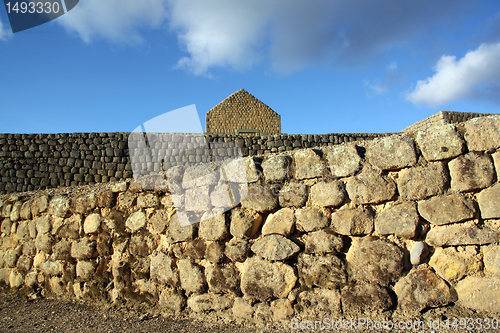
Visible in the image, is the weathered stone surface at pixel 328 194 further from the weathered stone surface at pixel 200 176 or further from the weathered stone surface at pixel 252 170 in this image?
the weathered stone surface at pixel 200 176

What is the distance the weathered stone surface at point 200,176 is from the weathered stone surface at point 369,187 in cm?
120

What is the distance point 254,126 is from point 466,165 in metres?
17.0

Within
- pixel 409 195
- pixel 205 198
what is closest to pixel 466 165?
pixel 409 195

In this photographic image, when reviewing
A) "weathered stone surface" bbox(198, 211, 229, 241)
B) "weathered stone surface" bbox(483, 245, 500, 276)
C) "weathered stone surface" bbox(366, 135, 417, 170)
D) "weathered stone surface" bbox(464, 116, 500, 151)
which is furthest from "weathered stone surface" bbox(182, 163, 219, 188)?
"weathered stone surface" bbox(483, 245, 500, 276)

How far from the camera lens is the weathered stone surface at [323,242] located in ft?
8.85

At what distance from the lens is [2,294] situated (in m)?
4.66

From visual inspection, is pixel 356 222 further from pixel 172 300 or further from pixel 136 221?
pixel 136 221

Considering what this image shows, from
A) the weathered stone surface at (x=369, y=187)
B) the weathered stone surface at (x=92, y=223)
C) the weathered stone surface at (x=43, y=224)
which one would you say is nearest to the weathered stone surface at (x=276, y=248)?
the weathered stone surface at (x=369, y=187)

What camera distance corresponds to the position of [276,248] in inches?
112

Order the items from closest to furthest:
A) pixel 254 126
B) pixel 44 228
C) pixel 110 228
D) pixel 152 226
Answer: pixel 152 226
pixel 110 228
pixel 44 228
pixel 254 126

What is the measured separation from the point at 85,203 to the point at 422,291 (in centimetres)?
353

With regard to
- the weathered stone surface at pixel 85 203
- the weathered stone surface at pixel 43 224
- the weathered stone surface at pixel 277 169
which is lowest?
the weathered stone surface at pixel 43 224

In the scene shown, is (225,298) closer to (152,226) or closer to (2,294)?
(152,226)

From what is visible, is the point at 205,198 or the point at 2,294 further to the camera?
the point at 2,294
